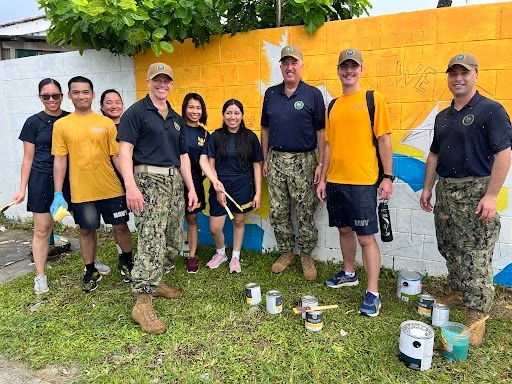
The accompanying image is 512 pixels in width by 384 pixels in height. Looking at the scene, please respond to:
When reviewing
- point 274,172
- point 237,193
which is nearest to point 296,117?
point 274,172

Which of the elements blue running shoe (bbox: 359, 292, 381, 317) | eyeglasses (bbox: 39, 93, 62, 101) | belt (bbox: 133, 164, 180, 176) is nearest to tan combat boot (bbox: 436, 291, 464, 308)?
blue running shoe (bbox: 359, 292, 381, 317)

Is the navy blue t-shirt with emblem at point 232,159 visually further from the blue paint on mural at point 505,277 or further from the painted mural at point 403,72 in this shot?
the blue paint on mural at point 505,277

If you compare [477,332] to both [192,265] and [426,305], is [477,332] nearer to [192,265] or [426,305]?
[426,305]

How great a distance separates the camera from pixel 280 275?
13.0ft

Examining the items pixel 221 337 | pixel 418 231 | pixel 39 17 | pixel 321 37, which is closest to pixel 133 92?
pixel 321 37

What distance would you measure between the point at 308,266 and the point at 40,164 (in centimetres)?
271

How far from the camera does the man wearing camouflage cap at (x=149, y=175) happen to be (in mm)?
2936

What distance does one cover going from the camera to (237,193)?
3.97 meters

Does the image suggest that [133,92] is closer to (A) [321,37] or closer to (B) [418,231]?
(A) [321,37]

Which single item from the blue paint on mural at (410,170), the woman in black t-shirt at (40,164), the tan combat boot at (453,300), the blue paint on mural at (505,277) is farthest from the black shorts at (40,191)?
the blue paint on mural at (505,277)

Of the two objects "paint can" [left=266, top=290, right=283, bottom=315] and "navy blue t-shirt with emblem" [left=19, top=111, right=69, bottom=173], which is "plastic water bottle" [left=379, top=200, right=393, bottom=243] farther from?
"navy blue t-shirt with emblem" [left=19, top=111, right=69, bottom=173]

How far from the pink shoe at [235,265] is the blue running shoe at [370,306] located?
4.49ft

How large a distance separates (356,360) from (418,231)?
1584 mm

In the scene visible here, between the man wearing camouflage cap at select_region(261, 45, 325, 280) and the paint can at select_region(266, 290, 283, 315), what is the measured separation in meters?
0.69
